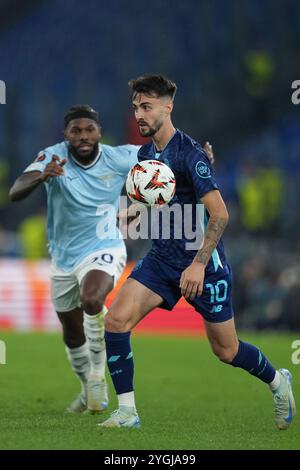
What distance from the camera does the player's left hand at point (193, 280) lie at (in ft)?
22.7

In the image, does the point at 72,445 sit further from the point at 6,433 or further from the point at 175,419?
the point at 175,419

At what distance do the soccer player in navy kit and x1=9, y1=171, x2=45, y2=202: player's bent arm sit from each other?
1.31 m

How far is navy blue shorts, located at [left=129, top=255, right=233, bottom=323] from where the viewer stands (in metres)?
7.35

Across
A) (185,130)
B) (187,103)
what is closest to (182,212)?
(185,130)

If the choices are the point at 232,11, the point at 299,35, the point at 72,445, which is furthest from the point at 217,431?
the point at 232,11

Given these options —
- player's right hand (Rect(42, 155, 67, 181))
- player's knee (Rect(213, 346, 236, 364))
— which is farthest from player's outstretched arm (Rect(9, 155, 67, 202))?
player's knee (Rect(213, 346, 236, 364))

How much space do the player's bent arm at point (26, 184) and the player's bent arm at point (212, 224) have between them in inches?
75.1

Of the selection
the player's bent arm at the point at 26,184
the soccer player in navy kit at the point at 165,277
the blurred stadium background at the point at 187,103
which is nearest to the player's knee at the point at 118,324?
the soccer player in navy kit at the point at 165,277

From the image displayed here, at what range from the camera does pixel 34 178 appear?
28.0ft

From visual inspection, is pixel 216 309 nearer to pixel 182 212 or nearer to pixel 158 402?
pixel 182 212

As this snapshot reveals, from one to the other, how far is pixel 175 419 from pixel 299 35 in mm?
19386

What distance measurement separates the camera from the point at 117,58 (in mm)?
27938

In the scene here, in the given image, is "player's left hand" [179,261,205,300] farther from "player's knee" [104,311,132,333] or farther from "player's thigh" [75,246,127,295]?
"player's thigh" [75,246,127,295]

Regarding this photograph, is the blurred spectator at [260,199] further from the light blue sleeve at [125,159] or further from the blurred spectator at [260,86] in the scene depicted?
the light blue sleeve at [125,159]
